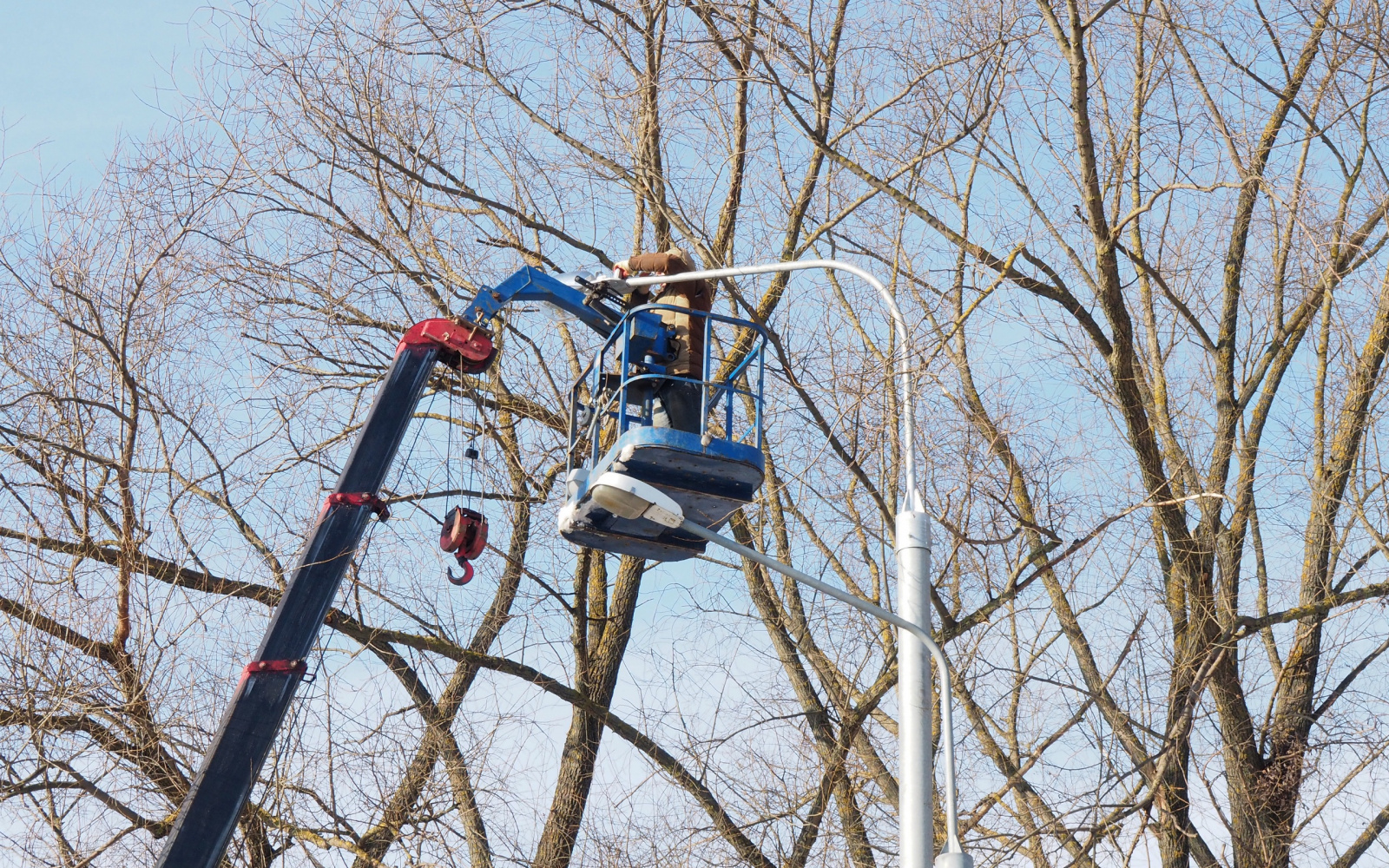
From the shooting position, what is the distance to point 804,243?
1428 centimetres

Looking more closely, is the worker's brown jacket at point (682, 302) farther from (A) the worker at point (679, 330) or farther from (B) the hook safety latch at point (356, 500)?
(B) the hook safety latch at point (356, 500)

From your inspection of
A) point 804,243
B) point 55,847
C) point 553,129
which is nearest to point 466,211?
point 553,129

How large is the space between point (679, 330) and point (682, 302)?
0.19 m

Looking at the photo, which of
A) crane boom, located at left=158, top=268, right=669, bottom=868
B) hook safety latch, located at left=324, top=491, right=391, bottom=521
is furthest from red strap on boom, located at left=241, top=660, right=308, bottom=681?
hook safety latch, located at left=324, top=491, right=391, bottom=521

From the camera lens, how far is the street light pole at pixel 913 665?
237 inches

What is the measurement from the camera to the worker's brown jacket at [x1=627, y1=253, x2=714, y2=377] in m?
8.87

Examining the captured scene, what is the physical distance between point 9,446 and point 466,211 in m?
5.34

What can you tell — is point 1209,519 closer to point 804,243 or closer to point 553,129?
point 804,243

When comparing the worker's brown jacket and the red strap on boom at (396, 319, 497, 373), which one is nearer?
the worker's brown jacket

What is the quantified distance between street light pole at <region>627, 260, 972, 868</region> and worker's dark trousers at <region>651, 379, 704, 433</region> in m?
1.69

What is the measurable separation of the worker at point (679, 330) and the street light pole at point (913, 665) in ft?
5.59

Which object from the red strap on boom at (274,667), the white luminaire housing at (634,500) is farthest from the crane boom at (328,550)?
the white luminaire housing at (634,500)

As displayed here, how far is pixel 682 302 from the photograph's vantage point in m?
9.03

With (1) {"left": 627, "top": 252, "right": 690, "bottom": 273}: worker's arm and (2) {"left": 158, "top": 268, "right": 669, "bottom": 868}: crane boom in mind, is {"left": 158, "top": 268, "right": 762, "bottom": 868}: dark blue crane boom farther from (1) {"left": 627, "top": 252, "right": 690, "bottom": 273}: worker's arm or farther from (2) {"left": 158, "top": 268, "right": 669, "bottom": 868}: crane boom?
(1) {"left": 627, "top": 252, "right": 690, "bottom": 273}: worker's arm
